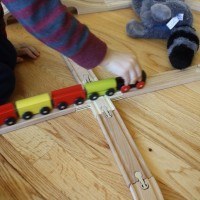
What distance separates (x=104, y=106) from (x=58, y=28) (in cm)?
25

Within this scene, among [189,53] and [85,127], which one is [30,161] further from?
[189,53]

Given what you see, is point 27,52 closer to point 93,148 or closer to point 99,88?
point 99,88

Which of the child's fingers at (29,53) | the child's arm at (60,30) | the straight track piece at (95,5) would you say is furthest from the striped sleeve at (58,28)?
the straight track piece at (95,5)

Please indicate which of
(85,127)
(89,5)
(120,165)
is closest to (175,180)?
(120,165)

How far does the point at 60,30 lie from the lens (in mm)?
543

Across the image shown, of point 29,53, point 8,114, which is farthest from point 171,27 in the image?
point 8,114

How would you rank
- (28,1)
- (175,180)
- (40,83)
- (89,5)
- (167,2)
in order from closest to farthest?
(28,1) → (175,180) → (40,83) → (167,2) → (89,5)

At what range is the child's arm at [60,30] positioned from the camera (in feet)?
1.70

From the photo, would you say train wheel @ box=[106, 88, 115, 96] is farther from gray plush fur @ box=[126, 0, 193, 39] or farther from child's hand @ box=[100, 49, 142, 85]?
gray plush fur @ box=[126, 0, 193, 39]

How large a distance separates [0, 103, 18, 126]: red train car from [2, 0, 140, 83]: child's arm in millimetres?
199

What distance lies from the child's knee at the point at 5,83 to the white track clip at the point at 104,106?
0.22 metres

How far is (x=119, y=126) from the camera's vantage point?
0.68 meters

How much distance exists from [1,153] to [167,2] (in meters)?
0.67

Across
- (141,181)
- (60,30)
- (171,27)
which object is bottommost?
(141,181)
